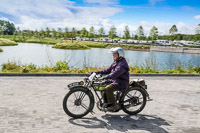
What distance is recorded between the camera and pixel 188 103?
6938mm

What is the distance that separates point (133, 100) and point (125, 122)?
30.0 inches

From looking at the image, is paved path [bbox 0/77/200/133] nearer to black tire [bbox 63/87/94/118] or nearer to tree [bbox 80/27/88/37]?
black tire [bbox 63/87/94/118]

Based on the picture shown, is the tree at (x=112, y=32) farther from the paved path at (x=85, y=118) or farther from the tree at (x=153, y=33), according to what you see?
the paved path at (x=85, y=118)

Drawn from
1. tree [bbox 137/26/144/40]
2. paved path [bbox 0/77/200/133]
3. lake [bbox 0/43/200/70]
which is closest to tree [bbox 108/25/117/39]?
tree [bbox 137/26/144/40]

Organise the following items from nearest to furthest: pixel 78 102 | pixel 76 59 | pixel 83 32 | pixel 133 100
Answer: pixel 78 102
pixel 133 100
pixel 76 59
pixel 83 32

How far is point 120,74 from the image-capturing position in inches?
196

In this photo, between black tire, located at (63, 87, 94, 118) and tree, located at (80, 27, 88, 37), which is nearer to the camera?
black tire, located at (63, 87, 94, 118)

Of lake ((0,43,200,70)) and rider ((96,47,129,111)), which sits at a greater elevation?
rider ((96,47,129,111))

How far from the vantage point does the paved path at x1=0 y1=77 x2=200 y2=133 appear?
445 cm

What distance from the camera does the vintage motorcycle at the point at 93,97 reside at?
195 inches

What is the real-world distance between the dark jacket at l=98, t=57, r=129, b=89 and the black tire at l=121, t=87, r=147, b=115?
33 cm

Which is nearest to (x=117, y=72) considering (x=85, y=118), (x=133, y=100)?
(x=133, y=100)

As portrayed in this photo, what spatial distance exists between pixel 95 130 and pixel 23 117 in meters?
1.83

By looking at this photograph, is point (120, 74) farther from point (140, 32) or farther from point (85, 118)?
point (140, 32)
